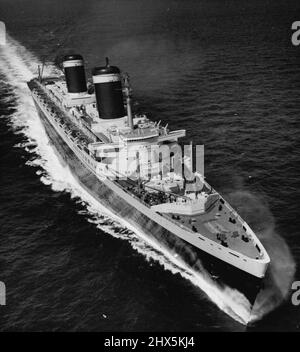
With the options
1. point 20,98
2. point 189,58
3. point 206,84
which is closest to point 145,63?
point 189,58

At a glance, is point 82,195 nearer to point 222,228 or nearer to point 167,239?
point 167,239

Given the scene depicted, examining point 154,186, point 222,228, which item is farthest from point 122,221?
point 222,228

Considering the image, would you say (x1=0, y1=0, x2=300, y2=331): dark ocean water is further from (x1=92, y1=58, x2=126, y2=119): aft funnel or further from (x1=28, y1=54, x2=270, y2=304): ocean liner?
(x1=92, y1=58, x2=126, y2=119): aft funnel

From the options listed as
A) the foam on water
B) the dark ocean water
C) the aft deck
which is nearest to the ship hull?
the foam on water

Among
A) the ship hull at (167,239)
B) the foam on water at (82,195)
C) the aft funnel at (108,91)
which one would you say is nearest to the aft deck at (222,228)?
the ship hull at (167,239)

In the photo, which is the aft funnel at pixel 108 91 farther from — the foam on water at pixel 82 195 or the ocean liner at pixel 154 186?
the foam on water at pixel 82 195
